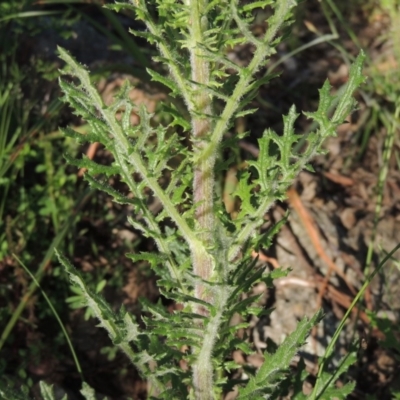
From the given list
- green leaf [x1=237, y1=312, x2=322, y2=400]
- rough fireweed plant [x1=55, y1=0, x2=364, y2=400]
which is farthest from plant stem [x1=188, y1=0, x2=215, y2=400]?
green leaf [x1=237, y1=312, x2=322, y2=400]

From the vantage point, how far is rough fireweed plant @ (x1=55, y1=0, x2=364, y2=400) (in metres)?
1.52

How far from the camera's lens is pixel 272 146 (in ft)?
6.08

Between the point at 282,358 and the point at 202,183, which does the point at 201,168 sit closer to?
the point at 202,183

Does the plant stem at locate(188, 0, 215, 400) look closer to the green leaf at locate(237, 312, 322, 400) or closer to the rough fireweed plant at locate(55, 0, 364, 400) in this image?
the rough fireweed plant at locate(55, 0, 364, 400)

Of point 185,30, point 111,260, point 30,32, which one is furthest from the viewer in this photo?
point 30,32

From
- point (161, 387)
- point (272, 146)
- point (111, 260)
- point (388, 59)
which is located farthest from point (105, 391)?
point (388, 59)

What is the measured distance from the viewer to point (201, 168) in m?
1.67

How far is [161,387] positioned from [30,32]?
223 centimetres

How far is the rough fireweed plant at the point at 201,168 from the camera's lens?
1.52 metres

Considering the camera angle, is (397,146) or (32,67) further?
(397,146)

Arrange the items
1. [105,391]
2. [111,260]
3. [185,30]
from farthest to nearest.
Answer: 1. [111,260]
2. [105,391]
3. [185,30]

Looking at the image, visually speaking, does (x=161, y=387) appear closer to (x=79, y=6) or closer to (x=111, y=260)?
(x=111, y=260)

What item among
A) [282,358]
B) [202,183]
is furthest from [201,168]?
[282,358]

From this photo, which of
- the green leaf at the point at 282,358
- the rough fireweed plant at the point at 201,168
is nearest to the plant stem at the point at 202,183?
the rough fireweed plant at the point at 201,168
